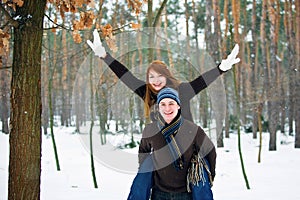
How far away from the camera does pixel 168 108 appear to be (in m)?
2.21

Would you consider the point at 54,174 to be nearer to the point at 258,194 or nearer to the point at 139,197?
the point at 258,194

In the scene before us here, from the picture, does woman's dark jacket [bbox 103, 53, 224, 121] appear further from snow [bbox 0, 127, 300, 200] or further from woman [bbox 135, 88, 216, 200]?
snow [bbox 0, 127, 300, 200]

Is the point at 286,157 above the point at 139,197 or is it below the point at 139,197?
Result: below

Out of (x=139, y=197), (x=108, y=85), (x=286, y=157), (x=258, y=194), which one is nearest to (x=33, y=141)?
(x=139, y=197)

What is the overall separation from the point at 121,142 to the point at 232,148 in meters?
5.24

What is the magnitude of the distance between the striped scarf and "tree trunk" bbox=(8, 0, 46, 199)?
113 centimetres

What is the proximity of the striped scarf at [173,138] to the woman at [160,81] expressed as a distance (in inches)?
11.5

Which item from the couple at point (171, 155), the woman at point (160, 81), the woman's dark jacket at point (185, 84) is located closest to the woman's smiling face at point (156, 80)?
the woman at point (160, 81)

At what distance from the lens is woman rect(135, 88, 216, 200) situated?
7.35ft

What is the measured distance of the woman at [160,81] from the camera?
2.64 m

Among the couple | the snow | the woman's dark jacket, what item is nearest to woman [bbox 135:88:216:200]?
the couple

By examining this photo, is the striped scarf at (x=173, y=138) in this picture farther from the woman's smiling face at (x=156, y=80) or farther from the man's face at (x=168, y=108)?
the woman's smiling face at (x=156, y=80)

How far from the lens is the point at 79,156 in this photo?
10750 millimetres

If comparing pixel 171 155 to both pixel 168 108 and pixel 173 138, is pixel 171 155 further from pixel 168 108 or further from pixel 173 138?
pixel 168 108
